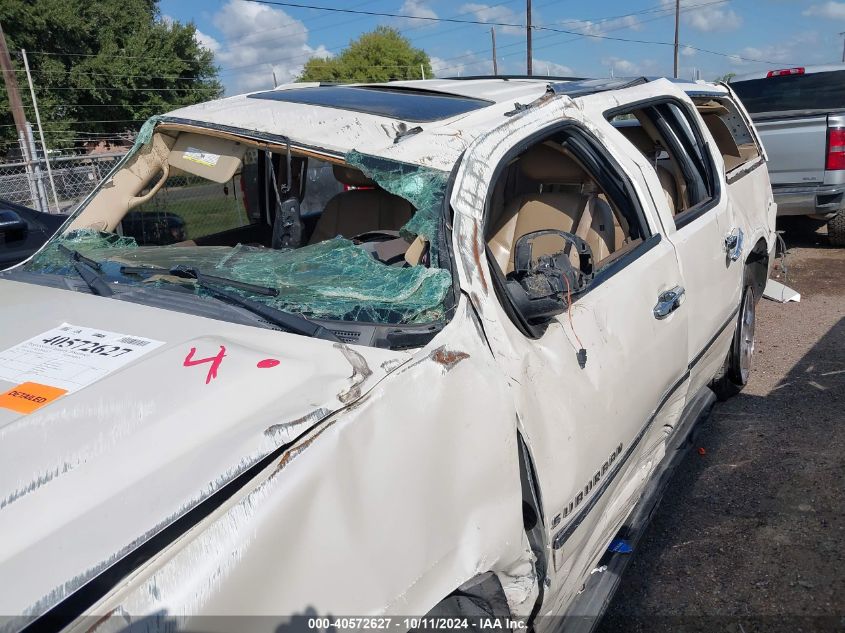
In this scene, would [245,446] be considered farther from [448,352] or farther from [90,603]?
[448,352]

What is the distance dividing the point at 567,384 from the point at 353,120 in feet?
3.72

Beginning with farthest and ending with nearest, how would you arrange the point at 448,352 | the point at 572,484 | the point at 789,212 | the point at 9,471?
the point at 789,212 < the point at 572,484 < the point at 448,352 < the point at 9,471

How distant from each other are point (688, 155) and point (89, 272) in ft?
9.18

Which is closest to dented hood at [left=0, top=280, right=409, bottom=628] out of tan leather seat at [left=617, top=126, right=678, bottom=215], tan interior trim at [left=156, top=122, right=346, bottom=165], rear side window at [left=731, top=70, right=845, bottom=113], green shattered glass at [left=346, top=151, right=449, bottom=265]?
green shattered glass at [left=346, top=151, right=449, bottom=265]

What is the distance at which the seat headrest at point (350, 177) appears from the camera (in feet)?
9.36

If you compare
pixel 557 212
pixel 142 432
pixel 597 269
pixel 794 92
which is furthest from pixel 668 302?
pixel 794 92

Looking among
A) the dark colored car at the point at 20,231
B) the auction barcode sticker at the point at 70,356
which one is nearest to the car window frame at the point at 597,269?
the auction barcode sticker at the point at 70,356

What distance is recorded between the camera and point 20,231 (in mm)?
4715

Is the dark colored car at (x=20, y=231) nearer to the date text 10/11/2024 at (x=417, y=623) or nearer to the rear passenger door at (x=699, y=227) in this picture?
the rear passenger door at (x=699, y=227)

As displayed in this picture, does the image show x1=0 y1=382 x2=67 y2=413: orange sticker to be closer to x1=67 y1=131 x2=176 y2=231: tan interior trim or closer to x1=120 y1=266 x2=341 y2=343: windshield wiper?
x1=120 y1=266 x2=341 y2=343: windshield wiper

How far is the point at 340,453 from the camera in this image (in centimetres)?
140

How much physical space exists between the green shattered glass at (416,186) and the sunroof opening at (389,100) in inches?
9.6

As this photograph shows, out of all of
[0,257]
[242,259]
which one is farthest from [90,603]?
[0,257]

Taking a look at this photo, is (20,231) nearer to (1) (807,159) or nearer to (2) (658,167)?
(2) (658,167)
